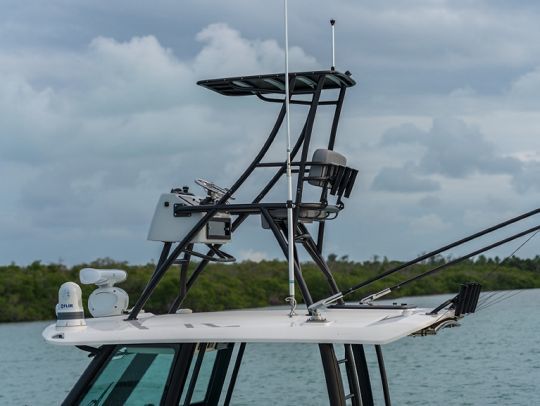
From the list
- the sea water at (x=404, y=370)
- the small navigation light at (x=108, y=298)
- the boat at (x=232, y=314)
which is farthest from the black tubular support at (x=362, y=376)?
Result: the sea water at (x=404, y=370)

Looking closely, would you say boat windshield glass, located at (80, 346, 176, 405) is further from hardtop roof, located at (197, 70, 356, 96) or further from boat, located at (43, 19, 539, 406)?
hardtop roof, located at (197, 70, 356, 96)

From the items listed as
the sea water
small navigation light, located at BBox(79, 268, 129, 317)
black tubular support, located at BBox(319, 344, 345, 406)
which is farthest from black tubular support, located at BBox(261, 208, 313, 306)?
the sea water

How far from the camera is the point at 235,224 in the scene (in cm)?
894

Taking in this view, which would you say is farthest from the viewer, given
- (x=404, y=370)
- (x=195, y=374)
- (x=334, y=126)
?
(x=404, y=370)

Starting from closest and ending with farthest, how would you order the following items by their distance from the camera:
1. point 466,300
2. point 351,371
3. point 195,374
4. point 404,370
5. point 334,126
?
1. point 466,300
2. point 195,374
3. point 351,371
4. point 334,126
5. point 404,370

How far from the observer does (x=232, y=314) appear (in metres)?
8.42

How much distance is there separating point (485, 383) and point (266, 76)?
1548 centimetres

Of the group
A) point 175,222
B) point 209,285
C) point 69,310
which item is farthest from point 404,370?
point 209,285

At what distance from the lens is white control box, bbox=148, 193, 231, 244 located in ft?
28.0

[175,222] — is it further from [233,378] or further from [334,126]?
[334,126]

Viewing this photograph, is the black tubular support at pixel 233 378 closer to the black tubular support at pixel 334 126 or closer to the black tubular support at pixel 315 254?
the black tubular support at pixel 315 254

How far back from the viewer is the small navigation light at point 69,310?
8.03 meters

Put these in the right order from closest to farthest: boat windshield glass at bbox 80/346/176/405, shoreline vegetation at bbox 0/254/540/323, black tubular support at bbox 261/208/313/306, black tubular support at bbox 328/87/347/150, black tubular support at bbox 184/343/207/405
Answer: boat windshield glass at bbox 80/346/176/405 < black tubular support at bbox 184/343/207/405 < black tubular support at bbox 261/208/313/306 < black tubular support at bbox 328/87/347/150 < shoreline vegetation at bbox 0/254/540/323

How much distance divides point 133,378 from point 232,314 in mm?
1112
